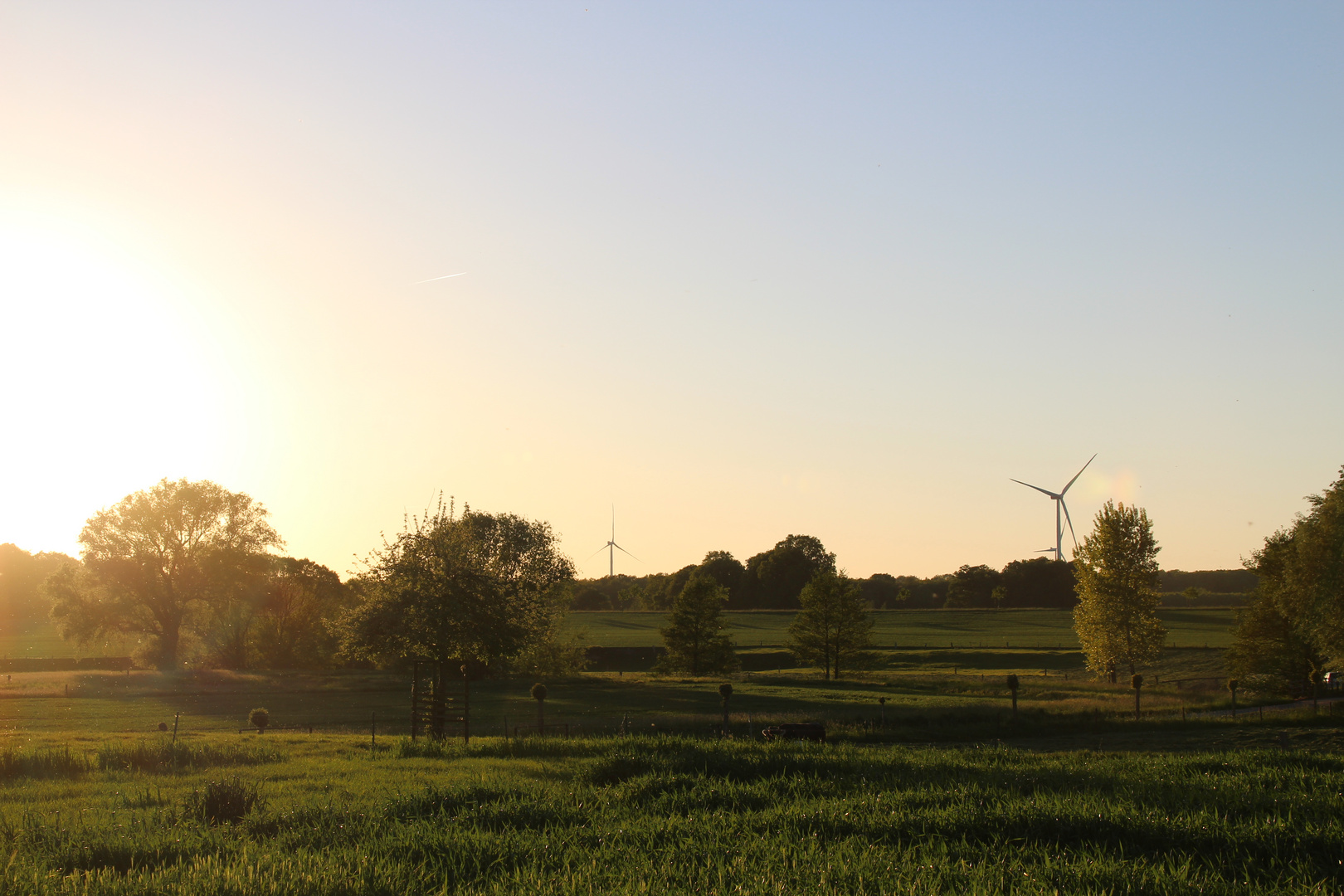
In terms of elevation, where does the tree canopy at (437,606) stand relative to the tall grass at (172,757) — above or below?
above

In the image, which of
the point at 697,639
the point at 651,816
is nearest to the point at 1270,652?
the point at 697,639

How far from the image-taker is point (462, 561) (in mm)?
31297

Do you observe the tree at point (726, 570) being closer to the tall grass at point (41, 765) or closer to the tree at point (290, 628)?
the tree at point (290, 628)

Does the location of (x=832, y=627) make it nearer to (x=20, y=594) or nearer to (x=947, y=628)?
(x=947, y=628)

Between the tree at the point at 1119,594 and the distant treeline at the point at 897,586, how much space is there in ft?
237

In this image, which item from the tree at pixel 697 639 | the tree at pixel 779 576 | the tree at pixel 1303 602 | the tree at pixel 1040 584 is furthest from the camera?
the tree at pixel 779 576

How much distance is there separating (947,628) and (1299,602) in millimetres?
73477

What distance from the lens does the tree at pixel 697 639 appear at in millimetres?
79438

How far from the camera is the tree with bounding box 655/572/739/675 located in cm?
7944

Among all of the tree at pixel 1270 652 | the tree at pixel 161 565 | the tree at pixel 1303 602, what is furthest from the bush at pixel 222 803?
Result: the tree at pixel 161 565

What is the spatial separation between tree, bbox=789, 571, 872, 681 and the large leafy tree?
27.4m

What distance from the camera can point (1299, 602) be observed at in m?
48.3

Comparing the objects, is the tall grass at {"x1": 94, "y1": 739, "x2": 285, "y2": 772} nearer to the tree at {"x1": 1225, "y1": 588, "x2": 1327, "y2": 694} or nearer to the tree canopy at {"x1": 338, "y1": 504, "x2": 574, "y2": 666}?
the tree canopy at {"x1": 338, "y1": 504, "x2": 574, "y2": 666}

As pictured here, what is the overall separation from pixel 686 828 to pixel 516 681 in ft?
203
